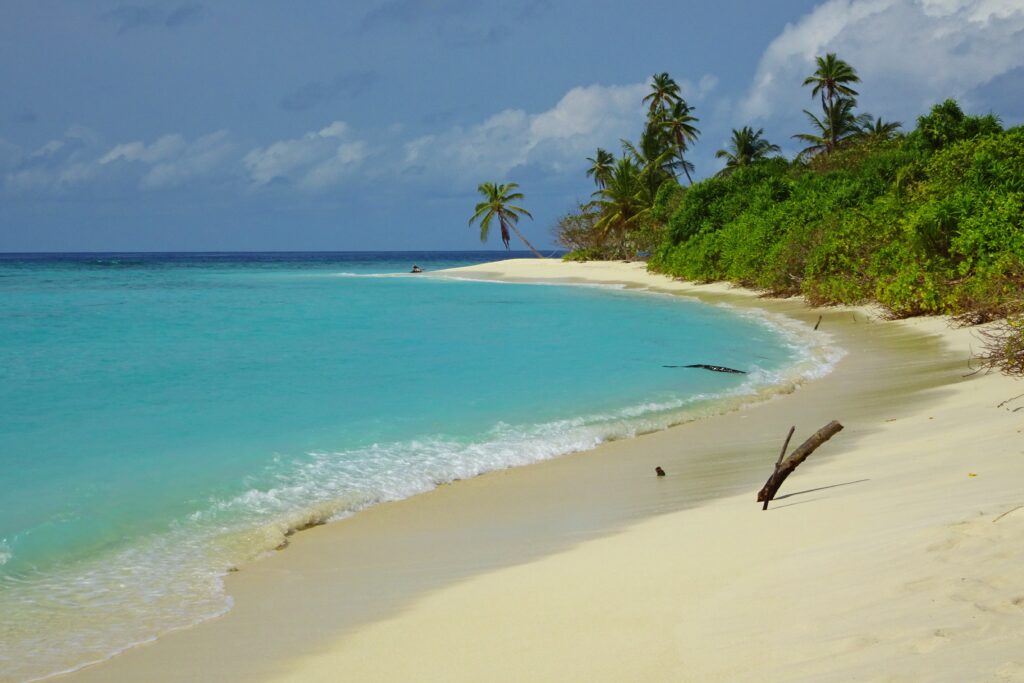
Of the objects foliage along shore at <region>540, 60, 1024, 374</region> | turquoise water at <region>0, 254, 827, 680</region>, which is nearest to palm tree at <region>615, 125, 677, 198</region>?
foliage along shore at <region>540, 60, 1024, 374</region>

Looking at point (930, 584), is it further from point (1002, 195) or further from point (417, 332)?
point (417, 332)

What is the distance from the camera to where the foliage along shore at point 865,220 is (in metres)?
17.3

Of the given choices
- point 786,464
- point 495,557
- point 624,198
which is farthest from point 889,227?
point 624,198

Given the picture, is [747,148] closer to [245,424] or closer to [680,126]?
[680,126]

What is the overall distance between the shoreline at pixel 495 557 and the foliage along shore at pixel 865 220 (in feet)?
11.7

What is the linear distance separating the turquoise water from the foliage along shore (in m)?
3.24

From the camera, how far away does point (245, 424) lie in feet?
38.3

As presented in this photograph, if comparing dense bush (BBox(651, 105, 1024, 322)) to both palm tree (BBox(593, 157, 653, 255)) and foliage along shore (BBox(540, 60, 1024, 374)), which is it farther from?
palm tree (BBox(593, 157, 653, 255))

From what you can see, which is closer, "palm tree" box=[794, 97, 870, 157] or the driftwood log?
the driftwood log

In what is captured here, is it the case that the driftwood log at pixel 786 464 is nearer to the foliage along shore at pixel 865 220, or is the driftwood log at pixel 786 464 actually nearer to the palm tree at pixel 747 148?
the foliage along shore at pixel 865 220

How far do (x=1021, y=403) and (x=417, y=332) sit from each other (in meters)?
17.8

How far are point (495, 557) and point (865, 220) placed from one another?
70.6 ft

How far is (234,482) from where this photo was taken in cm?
862

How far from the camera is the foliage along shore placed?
17.3 meters
